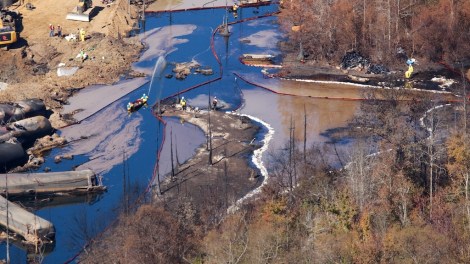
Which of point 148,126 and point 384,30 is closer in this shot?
point 148,126

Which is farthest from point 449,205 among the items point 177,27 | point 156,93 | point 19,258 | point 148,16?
point 148,16

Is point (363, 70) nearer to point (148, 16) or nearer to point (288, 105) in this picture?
point (288, 105)

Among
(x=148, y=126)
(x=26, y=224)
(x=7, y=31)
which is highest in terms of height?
(x=7, y=31)

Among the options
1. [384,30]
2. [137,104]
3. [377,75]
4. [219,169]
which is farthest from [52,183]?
[384,30]

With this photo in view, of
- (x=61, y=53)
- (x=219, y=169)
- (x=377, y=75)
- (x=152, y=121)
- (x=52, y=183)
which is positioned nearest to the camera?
(x=52, y=183)

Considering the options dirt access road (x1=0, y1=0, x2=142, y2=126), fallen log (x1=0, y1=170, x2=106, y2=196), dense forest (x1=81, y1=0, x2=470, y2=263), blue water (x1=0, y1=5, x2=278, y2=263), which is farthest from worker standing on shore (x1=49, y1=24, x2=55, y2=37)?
fallen log (x1=0, y1=170, x2=106, y2=196)

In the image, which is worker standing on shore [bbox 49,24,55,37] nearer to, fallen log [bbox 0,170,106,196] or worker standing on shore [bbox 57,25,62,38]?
worker standing on shore [bbox 57,25,62,38]

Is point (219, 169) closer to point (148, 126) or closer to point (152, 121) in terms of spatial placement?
point (148, 126)
